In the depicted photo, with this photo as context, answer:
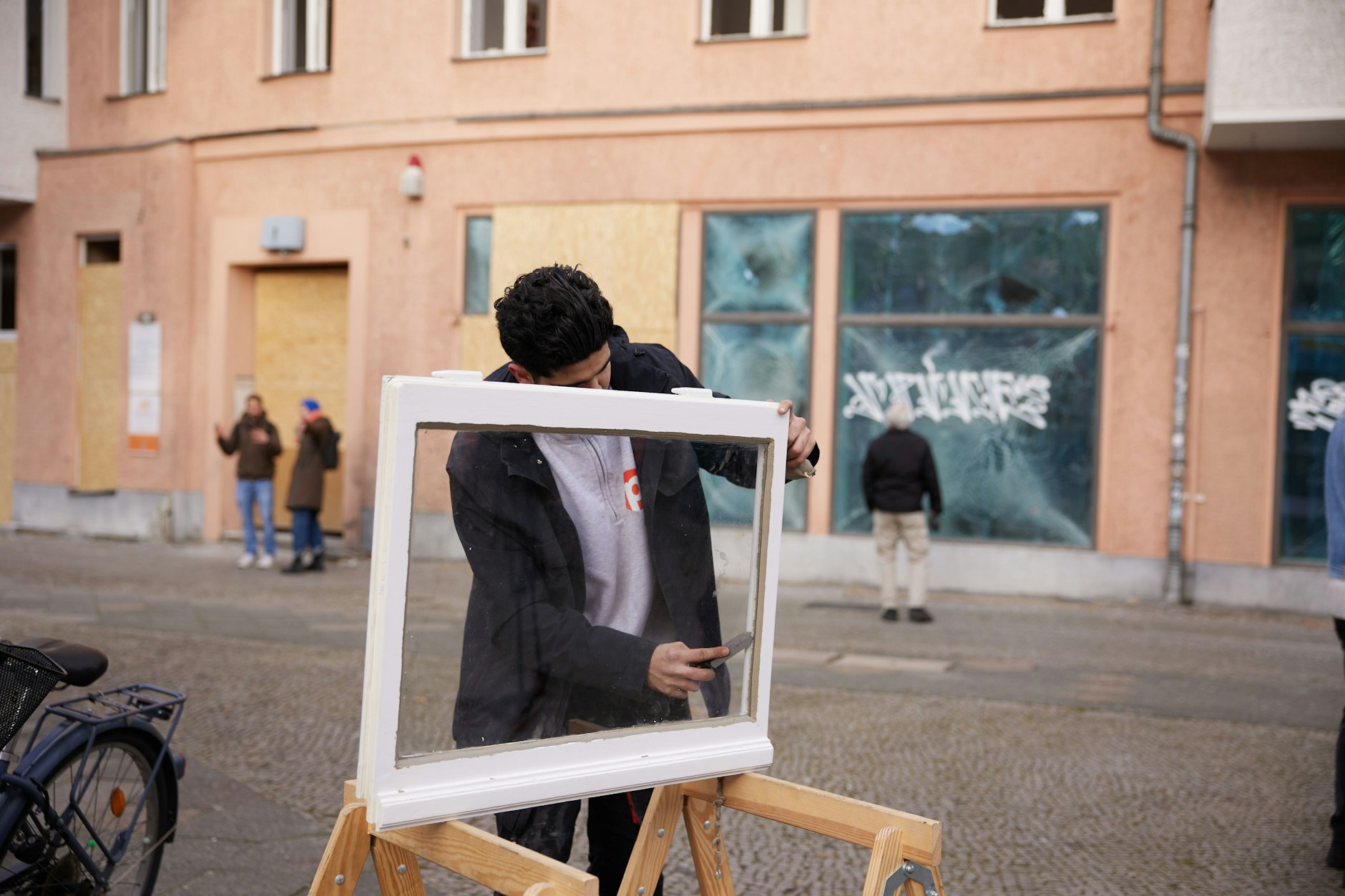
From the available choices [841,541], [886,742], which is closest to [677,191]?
[841,541]

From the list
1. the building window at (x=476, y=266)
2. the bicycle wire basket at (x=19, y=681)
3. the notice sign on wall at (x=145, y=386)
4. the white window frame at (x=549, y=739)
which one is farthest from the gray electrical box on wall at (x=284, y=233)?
the white window frame at (x=549, y=739)

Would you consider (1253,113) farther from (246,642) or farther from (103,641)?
(103,641)

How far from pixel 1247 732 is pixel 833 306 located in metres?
6.71

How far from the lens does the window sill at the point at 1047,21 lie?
11523 mm

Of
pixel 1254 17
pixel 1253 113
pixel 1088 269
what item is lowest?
pixel 1088 269

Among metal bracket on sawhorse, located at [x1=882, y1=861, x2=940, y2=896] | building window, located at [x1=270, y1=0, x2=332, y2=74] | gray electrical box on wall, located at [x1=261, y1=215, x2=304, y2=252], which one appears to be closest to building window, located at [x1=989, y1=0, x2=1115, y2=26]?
building window, located at [x1=270, y1=0, x2=332, y2=74]

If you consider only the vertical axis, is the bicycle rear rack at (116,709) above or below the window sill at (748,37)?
below

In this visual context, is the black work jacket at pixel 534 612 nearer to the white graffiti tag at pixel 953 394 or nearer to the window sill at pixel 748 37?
the white graffiti tag at pixel 953 394

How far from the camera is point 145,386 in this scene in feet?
50.4

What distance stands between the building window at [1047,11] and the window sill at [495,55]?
4.55 metres

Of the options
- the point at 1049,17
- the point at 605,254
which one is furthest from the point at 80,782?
the point at 1049,17

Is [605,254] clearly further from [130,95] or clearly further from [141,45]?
[141,45]

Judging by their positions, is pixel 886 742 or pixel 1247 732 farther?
pixel 1247 732

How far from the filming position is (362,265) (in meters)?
14.1
